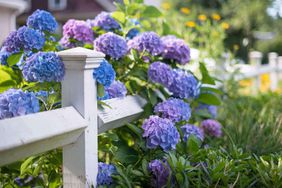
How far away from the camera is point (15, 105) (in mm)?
1169

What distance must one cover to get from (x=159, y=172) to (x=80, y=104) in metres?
0.37

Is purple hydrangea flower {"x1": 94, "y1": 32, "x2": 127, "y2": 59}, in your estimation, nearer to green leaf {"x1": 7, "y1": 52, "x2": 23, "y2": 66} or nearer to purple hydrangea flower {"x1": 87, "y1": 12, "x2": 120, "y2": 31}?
purple hydrangea flower {"x1": 87, "y1": 12, "x2": 120, "y2": 31}

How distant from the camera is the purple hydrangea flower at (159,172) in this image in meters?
1.39

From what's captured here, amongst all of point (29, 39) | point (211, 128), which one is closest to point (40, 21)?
point (29, 39)

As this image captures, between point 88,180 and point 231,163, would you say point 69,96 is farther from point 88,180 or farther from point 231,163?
point 231,163

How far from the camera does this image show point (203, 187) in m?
1.34

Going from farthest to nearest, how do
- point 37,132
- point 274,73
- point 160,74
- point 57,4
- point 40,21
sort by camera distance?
1. point 57,4
2. point 274,73
3. point 160,74
4. point 40,21
5. point 37,132

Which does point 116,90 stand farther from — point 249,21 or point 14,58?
point 249,21

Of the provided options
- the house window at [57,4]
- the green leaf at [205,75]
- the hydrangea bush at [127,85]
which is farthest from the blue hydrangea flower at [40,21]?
the house window at [57,4]

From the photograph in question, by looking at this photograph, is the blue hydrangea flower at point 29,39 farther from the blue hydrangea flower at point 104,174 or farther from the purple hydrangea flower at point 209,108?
the purple hydrangea flower at point 209,108

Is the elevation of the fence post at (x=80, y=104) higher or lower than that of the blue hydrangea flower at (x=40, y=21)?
lower

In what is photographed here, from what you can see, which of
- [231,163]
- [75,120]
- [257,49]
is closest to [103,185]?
[75,120]

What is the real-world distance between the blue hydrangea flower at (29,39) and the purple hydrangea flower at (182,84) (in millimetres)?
650

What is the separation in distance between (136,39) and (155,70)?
0.64 ft
